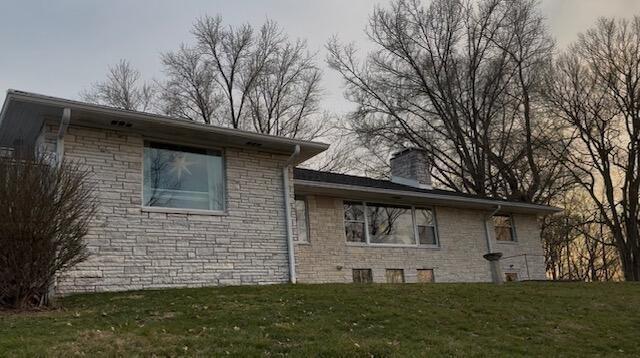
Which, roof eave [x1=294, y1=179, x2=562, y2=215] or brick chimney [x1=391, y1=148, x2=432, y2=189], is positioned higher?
brick chimney [x1=391, y1=148, x2=432, y2=189]

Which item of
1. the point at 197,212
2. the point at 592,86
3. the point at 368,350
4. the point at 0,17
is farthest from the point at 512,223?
the point at 0,17

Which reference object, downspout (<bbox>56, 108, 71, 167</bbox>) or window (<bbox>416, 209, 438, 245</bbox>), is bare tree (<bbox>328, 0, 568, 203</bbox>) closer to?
window (<bbox>416, 209, 438, 245</bbox>)

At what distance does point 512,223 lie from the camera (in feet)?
62.3

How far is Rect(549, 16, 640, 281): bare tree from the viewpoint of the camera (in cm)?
2364

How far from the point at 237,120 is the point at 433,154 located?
964 centimetres

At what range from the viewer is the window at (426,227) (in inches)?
645

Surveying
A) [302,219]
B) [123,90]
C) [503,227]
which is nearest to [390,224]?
[302,219]

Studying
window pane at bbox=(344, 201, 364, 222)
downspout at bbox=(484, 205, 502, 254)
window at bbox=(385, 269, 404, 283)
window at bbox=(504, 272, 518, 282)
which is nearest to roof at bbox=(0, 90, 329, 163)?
window pane at bbox=(344, 201, 364, 222)

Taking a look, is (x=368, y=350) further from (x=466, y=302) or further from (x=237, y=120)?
(x=237, y=120)

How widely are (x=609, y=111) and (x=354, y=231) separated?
49.2 feet

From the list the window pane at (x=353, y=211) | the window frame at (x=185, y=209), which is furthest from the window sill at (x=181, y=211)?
the window pane at (x=353, y=211)

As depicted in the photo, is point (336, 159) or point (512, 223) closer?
point (512, 223)

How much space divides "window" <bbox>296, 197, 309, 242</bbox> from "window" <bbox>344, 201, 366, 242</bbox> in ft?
4.13

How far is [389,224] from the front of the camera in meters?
16.0
